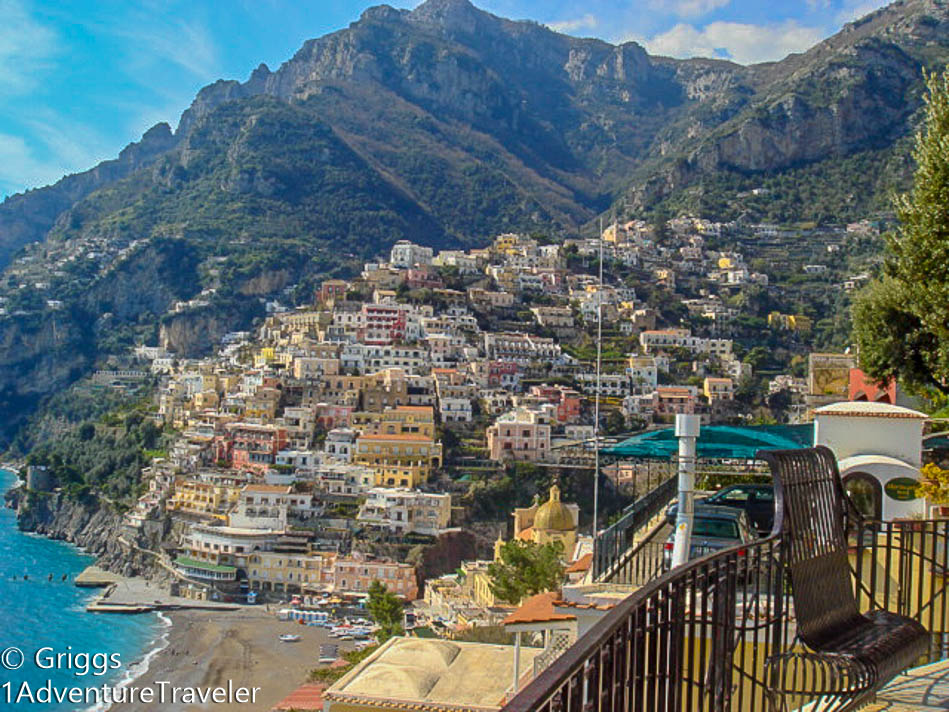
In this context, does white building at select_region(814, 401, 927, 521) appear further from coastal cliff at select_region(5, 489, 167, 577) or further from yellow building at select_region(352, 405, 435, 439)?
coastal cliff at select_region(5, 489, 167, 577)

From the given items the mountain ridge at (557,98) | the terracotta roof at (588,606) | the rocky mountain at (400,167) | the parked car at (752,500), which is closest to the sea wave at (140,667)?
the parked car at (752,500)

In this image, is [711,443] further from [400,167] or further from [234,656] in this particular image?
[400,167]

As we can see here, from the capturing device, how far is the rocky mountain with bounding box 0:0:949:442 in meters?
96.0

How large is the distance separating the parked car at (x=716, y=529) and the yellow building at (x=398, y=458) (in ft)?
129

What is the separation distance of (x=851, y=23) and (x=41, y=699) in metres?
125

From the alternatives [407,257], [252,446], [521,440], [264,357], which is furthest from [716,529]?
[407,257]

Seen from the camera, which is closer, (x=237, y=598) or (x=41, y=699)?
(x=41, y=699)

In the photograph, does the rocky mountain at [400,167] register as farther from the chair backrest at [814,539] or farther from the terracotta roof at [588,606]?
the chair backrest at [814,539]

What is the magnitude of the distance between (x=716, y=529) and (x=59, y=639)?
32036 mm

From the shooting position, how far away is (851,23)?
12500 cm

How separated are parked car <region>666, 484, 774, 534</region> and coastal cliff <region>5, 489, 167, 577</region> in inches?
1535

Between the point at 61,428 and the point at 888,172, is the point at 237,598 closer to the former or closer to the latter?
the point at 61,428

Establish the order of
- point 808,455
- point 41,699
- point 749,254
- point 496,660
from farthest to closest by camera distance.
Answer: point 749,254, point 41,699, point 496,660, point 808,455

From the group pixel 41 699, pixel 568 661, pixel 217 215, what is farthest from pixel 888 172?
pixel 568 661
